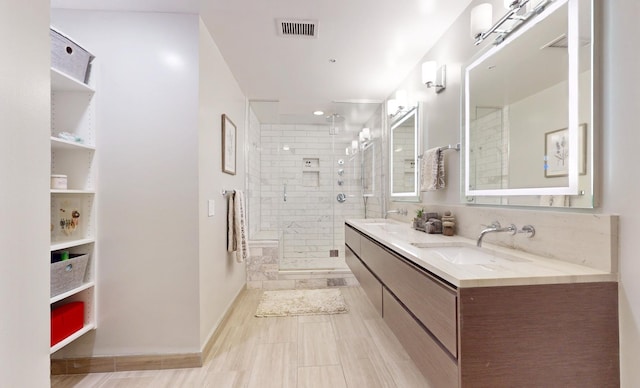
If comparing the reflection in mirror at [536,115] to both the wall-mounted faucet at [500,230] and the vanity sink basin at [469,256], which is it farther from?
the vanity sink basin at [469,256]

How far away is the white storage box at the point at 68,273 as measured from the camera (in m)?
1.57

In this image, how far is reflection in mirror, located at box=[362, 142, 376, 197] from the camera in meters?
3.95

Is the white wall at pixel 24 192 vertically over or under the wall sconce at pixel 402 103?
under

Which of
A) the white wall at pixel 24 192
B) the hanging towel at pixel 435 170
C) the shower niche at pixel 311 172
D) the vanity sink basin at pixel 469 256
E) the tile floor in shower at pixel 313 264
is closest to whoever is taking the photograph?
the white wall at pixel 24 192

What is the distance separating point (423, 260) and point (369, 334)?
1.41 meters

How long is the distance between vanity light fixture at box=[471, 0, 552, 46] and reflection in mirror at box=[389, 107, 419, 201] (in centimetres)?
110

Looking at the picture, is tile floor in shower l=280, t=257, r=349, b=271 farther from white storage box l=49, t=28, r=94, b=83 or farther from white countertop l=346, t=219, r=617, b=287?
white storage box l=49, t=28, r=94, b=83

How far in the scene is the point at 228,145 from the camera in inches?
105

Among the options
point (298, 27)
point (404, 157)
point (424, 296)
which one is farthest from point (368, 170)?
point (424, 296)

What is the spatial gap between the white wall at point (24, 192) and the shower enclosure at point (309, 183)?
3.21 meters

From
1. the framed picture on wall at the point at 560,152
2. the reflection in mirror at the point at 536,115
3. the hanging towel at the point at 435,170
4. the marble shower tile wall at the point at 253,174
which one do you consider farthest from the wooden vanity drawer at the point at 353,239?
the framed picture on wall at the point at 560,152

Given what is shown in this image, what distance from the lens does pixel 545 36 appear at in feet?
4.27

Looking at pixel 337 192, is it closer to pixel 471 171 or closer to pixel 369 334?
pixel 369 334

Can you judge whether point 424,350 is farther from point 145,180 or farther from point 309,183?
point 309,183
